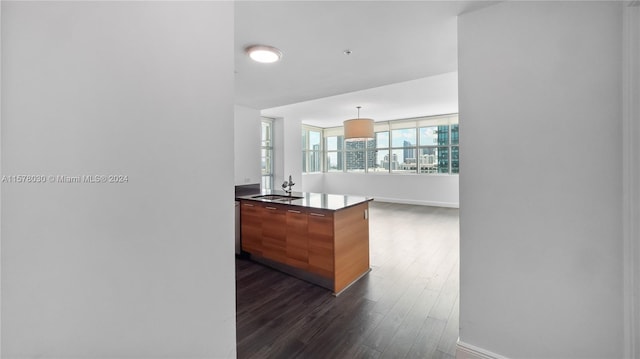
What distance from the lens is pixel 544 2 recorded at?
144 cm

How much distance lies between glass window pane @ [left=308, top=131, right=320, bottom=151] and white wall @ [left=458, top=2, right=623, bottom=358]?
7852 mm

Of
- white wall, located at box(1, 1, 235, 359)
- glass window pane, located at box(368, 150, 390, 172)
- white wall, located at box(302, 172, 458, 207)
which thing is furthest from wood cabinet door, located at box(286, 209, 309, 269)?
glass window pane, located at box(368, 150, 390, 172)

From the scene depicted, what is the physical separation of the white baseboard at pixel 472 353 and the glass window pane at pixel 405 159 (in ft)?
22.4

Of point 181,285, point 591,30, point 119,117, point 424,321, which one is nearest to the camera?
point 119,117

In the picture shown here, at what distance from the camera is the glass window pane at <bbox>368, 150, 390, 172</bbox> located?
868cm

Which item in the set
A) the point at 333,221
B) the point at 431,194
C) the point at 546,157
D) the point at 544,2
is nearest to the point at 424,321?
the point at 333,221

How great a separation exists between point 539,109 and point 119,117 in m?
1.97

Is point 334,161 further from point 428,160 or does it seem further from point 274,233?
point 274,233

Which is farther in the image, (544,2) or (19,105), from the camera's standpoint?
(544,2)

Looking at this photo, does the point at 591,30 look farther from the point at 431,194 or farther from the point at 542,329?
the point at 431,194

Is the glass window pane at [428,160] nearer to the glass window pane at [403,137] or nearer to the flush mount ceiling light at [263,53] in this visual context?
the glass window pane at [403,137]

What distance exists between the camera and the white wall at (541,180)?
1325 millimetres

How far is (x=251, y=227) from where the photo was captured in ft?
11.8

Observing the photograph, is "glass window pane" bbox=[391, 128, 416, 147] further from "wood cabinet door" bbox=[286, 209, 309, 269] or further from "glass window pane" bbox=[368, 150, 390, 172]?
"wood cabinet door" bbox=[286, 209, 309, 269]
